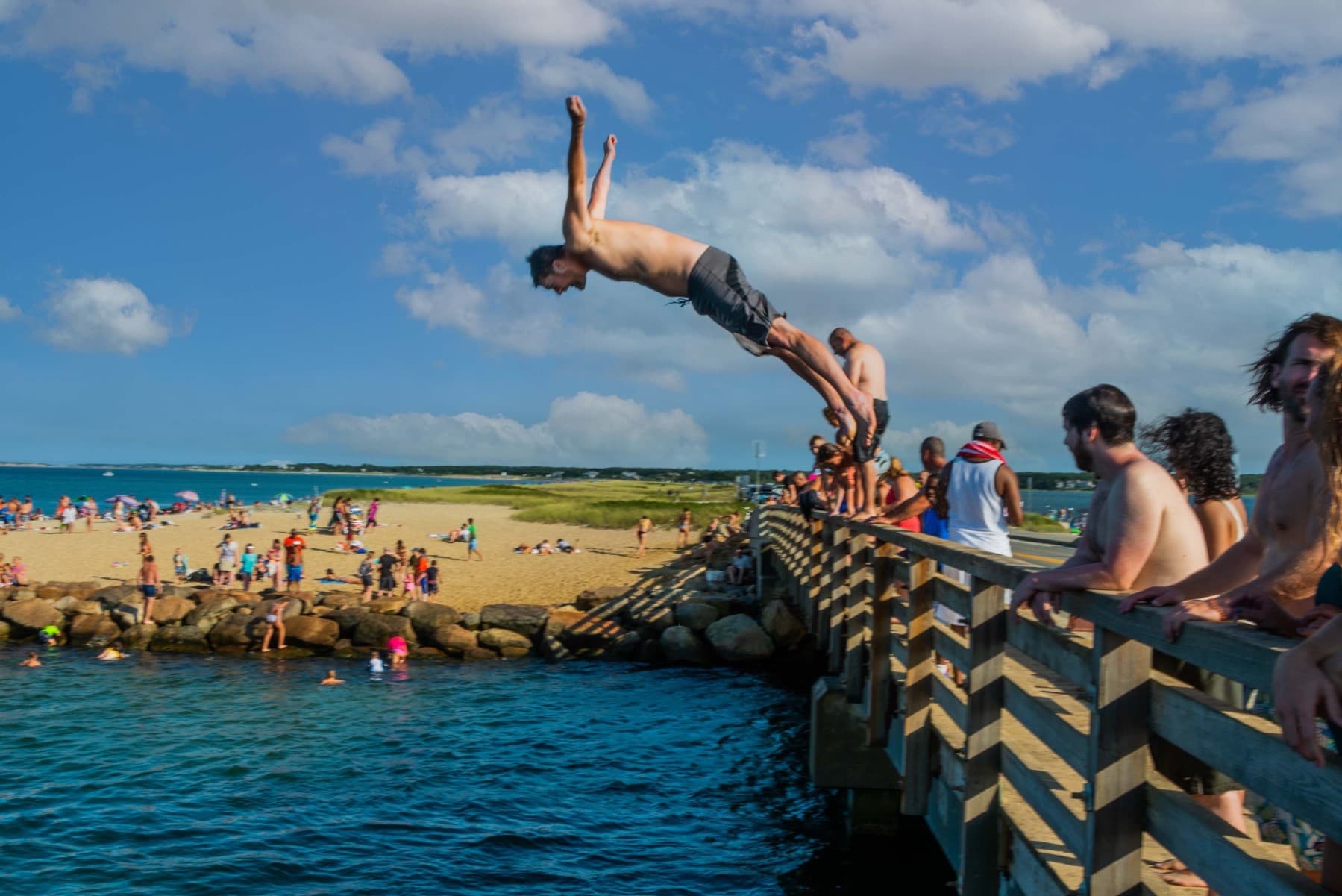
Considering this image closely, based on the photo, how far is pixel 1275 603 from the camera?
274 cm

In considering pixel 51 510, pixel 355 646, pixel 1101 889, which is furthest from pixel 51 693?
pixel 51 510

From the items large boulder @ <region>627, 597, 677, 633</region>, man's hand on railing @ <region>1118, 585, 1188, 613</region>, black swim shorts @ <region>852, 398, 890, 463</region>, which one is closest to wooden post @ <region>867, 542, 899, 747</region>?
black swim shorts @ <region>852, 398, 890, 463</region>

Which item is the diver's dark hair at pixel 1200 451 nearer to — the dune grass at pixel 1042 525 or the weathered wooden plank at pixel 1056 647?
the weathered wooden plank at pixel 1056 647

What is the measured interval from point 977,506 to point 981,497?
7 centimetres

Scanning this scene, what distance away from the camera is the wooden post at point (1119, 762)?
131 inches

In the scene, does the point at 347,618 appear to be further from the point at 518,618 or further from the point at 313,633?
the point at 518,618

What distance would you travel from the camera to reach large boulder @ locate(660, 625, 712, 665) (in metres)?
22.0

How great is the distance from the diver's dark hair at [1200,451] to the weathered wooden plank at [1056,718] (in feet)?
3.87

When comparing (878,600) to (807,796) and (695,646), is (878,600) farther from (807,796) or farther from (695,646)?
(695,646)

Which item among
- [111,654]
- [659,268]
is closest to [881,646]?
[659,268]

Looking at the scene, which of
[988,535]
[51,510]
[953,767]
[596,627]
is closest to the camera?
[953,767]

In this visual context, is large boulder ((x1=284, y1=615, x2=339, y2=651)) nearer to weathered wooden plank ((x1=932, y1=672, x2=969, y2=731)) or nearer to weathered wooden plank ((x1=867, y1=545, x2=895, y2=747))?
weathered wooden plank ((x1=867, y1=545, x2=895, y2=747))

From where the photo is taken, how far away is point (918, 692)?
6805 millimetres

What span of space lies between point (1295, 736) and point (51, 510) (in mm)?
106340
